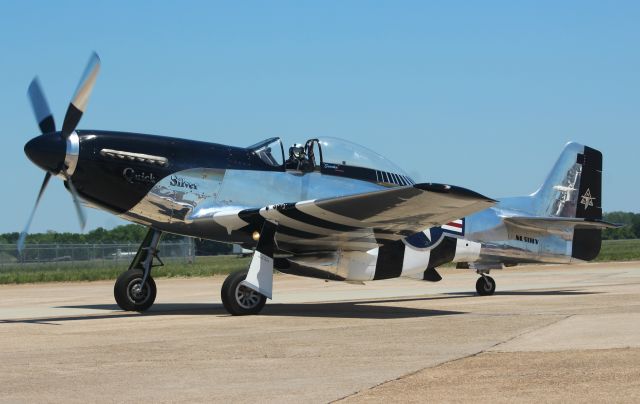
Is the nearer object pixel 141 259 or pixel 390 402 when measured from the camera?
pixel 390 402

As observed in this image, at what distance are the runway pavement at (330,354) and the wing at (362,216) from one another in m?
1.22

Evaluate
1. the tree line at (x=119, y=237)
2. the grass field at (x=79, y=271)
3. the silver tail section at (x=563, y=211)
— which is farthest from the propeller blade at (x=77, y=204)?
the tree line at (x=119, y=237)

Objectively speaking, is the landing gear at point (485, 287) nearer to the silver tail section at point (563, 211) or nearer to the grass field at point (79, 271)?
the silver tail section at point (563, 211)

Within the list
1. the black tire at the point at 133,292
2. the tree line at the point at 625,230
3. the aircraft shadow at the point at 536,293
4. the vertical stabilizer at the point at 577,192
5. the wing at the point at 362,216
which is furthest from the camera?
the tree line at the point at 625,230

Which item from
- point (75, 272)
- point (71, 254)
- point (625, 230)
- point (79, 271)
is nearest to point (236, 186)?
point (75, 272)

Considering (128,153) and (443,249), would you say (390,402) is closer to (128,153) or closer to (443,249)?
(128,153)

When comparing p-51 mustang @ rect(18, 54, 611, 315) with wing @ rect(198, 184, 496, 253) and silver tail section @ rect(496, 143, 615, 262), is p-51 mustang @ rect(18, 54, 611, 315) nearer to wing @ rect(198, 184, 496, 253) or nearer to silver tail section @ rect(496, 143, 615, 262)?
wing @ rect(198, 184, 496, 253)

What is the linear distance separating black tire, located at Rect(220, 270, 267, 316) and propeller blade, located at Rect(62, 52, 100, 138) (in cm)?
338

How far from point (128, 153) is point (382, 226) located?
4.21 meters

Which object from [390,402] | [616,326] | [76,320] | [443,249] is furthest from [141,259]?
[390,402]

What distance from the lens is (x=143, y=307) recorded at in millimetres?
14766

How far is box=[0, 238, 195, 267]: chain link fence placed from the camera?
41.1 meters

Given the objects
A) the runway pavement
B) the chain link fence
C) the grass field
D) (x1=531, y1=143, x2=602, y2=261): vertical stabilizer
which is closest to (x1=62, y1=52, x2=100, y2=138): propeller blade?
the runway pavement

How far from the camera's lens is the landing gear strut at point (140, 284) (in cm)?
1457
